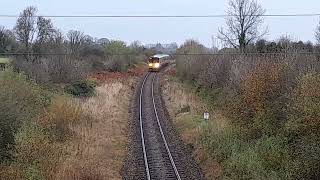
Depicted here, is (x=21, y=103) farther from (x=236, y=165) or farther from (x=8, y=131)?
(x=236, y=165)

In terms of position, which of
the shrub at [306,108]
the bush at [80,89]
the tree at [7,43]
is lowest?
the bush at [80,89]

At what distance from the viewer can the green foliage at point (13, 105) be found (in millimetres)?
21797

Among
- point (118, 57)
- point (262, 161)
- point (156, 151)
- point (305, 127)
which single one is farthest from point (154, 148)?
point (118, 57)

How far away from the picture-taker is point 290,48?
26609mm

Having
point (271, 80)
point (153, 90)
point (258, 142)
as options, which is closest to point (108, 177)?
point (258, 142)

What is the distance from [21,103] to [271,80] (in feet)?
42.3

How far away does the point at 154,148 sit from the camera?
25719mm

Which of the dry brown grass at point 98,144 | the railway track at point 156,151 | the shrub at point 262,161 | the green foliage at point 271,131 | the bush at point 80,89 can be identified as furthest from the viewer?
the bush at point 80,89

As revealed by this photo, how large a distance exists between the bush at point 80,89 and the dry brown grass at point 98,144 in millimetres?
1969

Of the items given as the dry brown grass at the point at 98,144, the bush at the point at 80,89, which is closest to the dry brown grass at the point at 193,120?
the dry brown grass at the point at 98,144

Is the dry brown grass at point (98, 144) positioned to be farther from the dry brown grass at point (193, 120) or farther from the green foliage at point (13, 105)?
the dry brown grass at point (193, 120)

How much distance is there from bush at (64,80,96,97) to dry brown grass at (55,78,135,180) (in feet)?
6.46

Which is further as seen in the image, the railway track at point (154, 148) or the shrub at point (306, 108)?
the railway track at point (154, 148)

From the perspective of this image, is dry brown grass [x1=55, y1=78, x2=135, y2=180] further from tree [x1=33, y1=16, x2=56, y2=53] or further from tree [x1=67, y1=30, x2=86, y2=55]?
tree [x1=67, y1=30, x2=86, y2=55]
